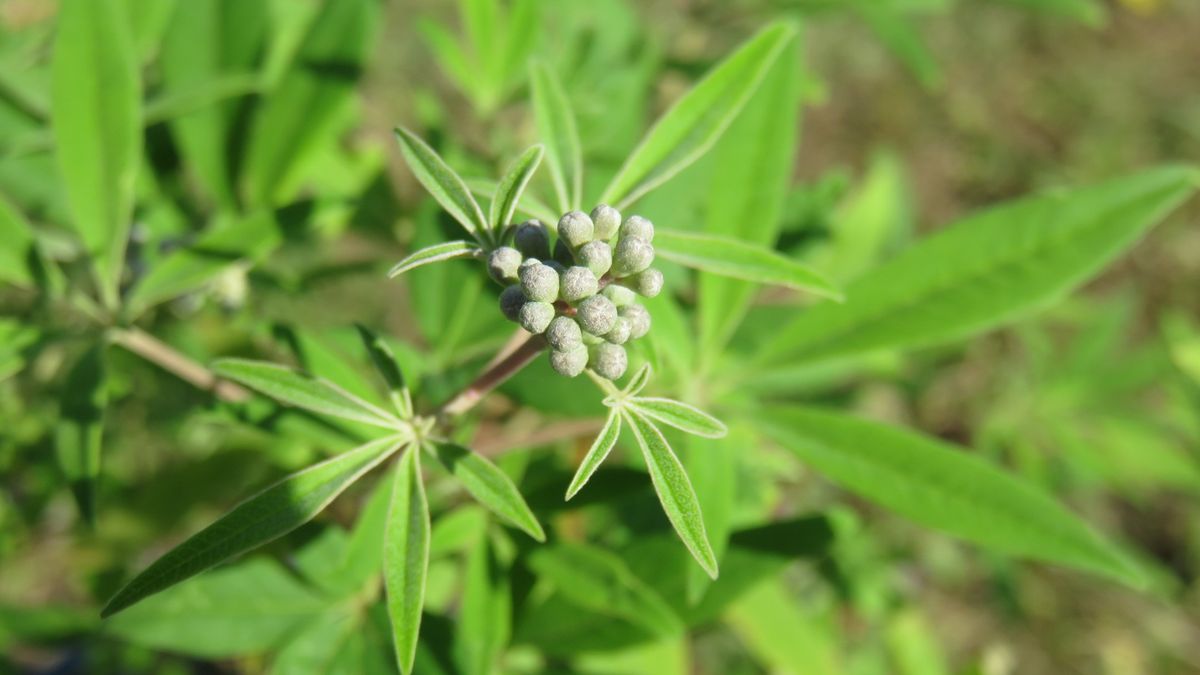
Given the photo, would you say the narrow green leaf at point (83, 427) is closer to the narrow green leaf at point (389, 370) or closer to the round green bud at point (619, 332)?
the narrow green leaf at point (389, 370)

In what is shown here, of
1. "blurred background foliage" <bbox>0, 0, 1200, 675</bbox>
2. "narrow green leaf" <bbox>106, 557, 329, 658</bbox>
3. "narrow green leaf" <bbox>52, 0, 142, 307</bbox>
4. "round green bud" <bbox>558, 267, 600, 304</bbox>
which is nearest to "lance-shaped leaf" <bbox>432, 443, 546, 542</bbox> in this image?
"round green bud" <bbox>558, 267, 600, 304</bbox>

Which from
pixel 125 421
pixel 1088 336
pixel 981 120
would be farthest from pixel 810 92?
pixel 981 120

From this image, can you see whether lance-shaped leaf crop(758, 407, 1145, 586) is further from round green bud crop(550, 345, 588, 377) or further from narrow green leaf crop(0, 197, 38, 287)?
narrow green leaf crop(0, 197, 38, 287)

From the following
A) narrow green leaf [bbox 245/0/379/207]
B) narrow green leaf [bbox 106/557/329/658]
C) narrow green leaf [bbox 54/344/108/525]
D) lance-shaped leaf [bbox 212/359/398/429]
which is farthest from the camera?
narrow green leaf [bbox 245/0/379/207]

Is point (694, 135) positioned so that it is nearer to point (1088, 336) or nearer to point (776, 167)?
point (776, 167)

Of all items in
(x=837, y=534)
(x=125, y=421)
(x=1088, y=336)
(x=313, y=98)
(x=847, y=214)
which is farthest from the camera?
(x=1088, y=336)
